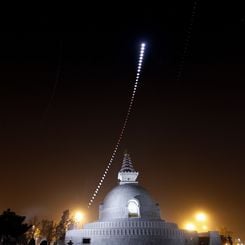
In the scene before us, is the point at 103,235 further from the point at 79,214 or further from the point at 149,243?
the point at 79,214

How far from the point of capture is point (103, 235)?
35281 mm

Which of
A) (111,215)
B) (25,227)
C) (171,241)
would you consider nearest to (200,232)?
(171,241)

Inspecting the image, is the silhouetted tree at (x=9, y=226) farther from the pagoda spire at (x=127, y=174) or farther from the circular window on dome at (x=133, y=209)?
the pagoda spire at (x=127, y=174)

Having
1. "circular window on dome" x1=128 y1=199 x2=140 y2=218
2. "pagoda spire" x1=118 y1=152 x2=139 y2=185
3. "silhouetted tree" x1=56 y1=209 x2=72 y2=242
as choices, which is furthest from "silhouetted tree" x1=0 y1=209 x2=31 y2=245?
"silhouetted tree" x1=56 y1=209 x2=72 y2=242

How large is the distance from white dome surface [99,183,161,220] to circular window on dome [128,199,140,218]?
214mm

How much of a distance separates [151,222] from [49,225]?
45.9 m

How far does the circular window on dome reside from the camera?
40.0m

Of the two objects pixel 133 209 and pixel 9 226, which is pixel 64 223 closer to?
pixel 133 209

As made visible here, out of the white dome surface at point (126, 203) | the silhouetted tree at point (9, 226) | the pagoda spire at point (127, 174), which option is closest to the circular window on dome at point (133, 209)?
the white dome surface at point (126, 203)

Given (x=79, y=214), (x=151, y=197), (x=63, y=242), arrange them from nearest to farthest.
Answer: (x=63, y=242), (x=151, y=197), (x=79, y=214)

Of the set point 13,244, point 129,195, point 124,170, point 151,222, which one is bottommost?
point 13,244

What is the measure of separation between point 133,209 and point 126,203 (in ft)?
4.47

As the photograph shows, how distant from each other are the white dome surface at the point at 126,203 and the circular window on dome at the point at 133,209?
0.70 ft

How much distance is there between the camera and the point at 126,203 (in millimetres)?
40688
